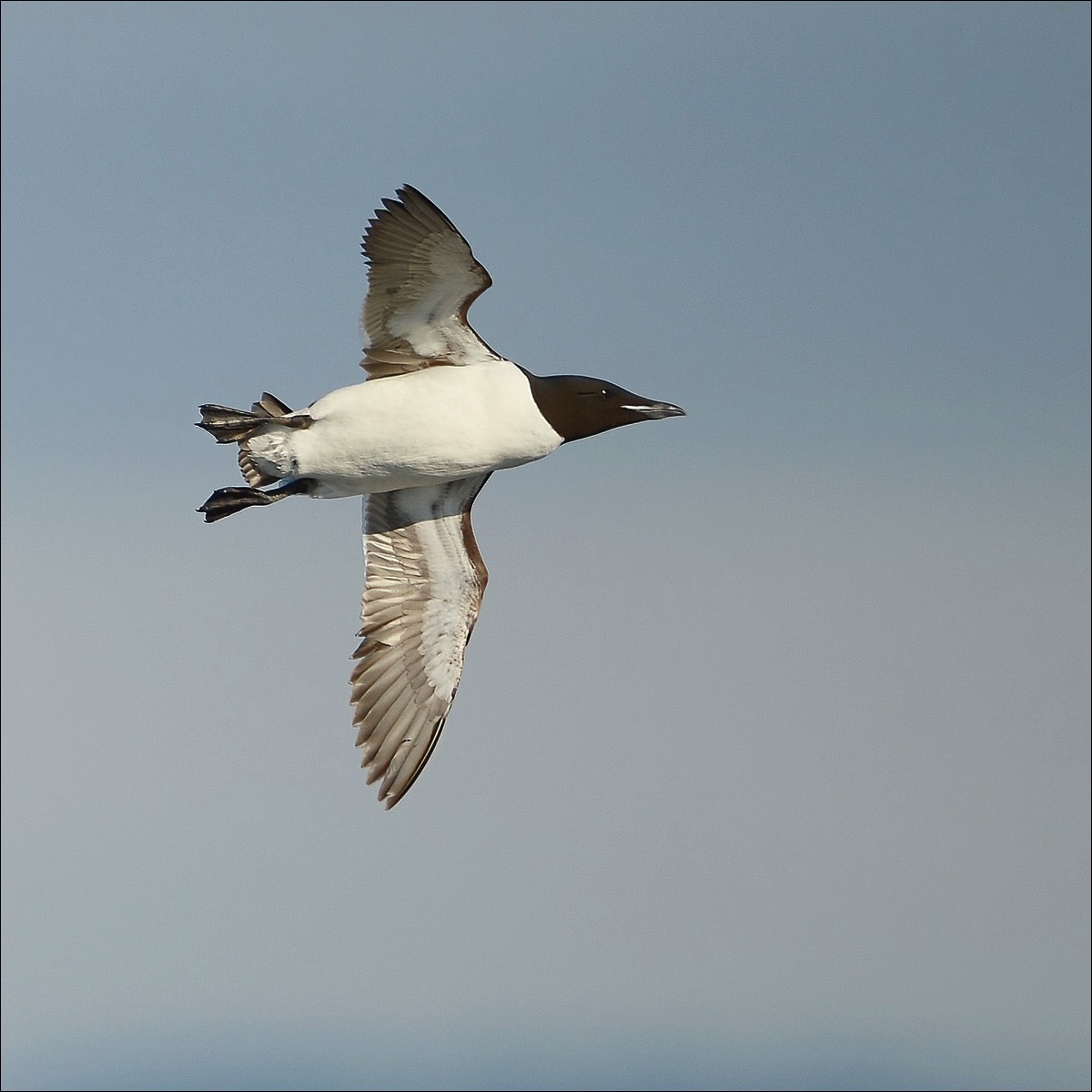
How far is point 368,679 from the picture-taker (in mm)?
15781

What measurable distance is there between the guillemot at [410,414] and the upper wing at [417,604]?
2.8 inches

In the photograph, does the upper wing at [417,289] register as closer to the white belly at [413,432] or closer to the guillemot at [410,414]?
the guillemot at [410,414]

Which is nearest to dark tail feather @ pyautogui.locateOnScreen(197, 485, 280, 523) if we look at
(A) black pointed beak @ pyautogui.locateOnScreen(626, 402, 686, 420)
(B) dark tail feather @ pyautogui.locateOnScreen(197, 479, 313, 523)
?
(B) dark tail feather @ pyautogui.locateOnScreen(197, 479, 313, 523)

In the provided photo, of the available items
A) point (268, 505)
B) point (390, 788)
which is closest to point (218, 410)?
point (268, 505)

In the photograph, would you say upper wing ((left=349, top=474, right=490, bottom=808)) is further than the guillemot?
Yes

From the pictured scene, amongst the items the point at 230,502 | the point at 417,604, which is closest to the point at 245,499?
the point at 230,502

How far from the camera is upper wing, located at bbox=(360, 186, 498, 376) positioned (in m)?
13.9

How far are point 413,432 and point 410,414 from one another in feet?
0.55

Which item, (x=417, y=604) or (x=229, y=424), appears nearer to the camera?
(x=229, y=424)

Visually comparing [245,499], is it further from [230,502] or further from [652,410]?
[652,410]

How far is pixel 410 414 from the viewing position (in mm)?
14266

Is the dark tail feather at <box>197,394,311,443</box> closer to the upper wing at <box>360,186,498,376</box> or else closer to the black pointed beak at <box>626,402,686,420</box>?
the upper wing at <box>360,186,498,376</box>

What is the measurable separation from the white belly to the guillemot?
11mm

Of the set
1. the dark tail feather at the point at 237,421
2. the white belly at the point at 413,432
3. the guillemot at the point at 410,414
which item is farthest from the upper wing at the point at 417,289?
the dark tail feather at the point at 237,421
